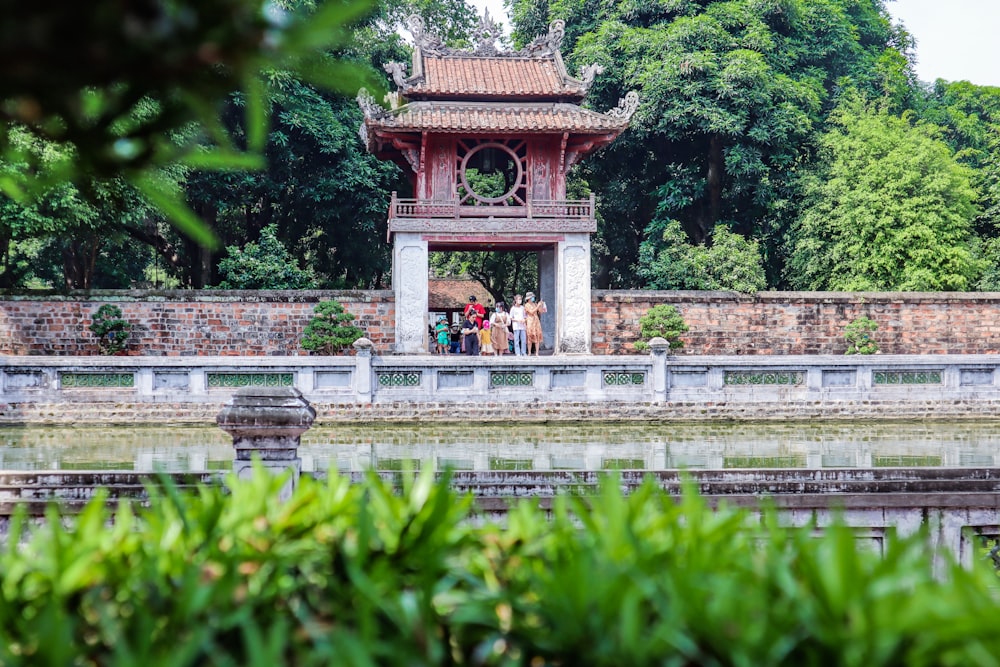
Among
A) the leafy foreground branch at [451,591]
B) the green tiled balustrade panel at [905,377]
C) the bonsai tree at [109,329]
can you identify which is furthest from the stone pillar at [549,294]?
the leafy foreground branch at [451,591]

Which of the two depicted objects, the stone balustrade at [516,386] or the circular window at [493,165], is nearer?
the stone balustrade at [516,386]

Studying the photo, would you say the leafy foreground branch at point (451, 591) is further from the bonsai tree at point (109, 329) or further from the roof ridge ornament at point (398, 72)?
the roof ridge ornament at point (398, 72)

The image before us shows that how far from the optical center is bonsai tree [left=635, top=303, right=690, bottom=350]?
19484mm

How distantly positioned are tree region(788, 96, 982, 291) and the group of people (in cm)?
802

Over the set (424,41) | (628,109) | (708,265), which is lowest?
(708,265)

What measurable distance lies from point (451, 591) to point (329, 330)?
16850mm

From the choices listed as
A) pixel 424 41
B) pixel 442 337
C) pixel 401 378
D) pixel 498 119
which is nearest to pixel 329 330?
pixel 442 337

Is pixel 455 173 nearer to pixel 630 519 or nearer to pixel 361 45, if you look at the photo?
pixel 361 45

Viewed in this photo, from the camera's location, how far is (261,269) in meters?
20.8

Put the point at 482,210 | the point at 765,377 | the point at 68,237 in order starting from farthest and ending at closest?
the point at 68,237
the point at 482,210
the point at 765,377

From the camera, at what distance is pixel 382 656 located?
195 centimetres

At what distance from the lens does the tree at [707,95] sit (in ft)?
79.4

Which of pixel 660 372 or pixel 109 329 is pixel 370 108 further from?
pixel 660 372

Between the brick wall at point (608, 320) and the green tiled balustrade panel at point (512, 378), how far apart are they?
517cm
